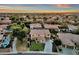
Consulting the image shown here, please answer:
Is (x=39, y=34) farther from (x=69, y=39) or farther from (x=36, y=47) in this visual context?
(x=69, y=39)

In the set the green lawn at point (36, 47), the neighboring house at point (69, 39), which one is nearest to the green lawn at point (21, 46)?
the green lawn at point (36, 47)

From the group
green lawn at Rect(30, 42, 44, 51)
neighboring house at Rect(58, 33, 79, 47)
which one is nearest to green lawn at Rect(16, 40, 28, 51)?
green lawn at Rect(30, 42, 44, 51)

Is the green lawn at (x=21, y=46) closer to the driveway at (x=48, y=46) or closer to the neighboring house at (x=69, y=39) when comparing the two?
the driveway at (x=48, y=46)

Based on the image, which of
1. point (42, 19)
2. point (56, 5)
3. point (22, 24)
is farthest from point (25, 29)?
point (56, 5)

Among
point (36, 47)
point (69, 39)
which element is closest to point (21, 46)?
point (36, 47)

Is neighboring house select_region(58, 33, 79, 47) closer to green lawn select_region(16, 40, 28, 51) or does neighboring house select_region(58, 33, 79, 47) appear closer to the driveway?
the driveway

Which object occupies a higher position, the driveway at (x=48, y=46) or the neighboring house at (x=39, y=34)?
the neighboring house at (x=39, y=34)

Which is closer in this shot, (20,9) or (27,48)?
(27,48)

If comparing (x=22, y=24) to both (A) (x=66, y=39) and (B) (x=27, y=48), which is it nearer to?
(B) (x=27, y=48)
